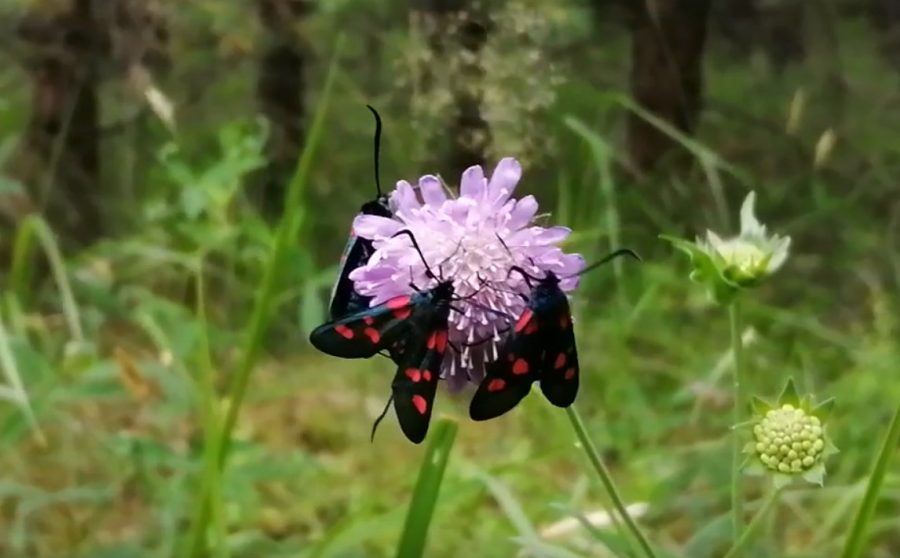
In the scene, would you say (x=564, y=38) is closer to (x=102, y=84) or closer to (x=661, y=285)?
(x=661, y=285)

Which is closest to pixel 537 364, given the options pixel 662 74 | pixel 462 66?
pixel 462 66

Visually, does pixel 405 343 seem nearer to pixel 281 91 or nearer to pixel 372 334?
pixel 372 334

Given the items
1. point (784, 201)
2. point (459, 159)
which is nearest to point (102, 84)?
point (459, 159)

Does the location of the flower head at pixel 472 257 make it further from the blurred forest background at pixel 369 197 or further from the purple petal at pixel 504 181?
the blurred forest background at pixel 369 197

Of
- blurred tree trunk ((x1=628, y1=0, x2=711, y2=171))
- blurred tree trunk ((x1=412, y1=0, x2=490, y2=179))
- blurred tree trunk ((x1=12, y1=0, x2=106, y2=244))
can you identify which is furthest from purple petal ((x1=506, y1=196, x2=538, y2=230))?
blurred tree trunk ((x1=12, y1=0, x2=106, y2=244))

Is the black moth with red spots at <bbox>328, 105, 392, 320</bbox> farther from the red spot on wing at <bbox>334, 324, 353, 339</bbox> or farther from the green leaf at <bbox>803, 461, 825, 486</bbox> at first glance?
the green leaf at <bbox>803, 461, 825, 486</bbox>

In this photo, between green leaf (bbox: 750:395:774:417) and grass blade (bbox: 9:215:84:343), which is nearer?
green leaf (bbox: 750:395:774:417)
